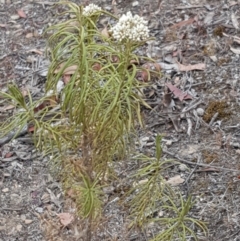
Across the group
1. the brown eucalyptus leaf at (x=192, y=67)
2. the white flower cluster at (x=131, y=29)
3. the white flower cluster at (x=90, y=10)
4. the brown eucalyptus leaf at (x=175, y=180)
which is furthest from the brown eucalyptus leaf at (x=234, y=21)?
the white flower cluster at (x=131, y=29)

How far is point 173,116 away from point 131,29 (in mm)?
1655

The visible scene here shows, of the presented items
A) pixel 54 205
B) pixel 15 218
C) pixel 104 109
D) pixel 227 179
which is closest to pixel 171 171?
pixel 227 179

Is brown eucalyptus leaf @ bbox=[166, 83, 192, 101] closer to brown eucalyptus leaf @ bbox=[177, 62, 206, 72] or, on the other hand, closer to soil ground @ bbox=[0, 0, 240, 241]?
soil ground @ bbox=[0, 0, 240, 241]

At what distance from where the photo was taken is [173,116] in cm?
358

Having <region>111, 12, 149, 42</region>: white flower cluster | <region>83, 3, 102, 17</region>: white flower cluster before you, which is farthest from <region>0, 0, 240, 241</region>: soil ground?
<region>111, 12, 149, 42</region>: white flower cluster

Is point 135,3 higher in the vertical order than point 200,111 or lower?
higher

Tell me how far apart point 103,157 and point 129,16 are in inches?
24.6

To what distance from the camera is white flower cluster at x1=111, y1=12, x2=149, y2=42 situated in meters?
1.96

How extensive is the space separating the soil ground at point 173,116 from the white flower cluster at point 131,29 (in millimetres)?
883

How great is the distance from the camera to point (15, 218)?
323 centimetres

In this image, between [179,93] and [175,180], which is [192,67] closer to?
[179,93]

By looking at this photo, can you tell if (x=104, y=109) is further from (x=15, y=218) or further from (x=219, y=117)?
(x=219, y=117)

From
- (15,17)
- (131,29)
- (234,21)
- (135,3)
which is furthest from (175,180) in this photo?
(15,17)

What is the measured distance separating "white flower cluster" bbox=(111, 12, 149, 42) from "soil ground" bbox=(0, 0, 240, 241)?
883mm
